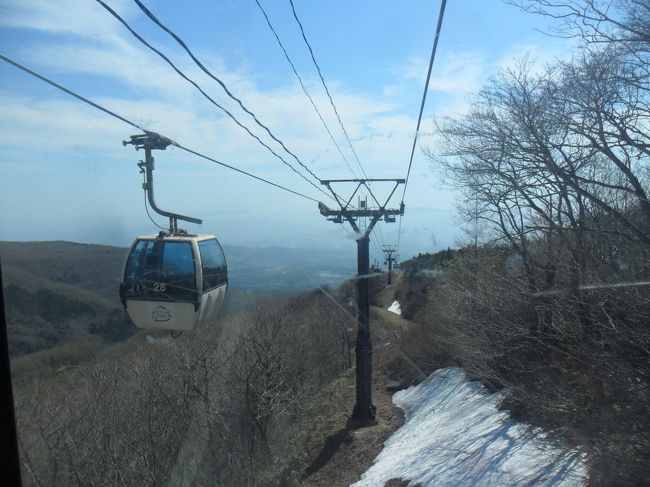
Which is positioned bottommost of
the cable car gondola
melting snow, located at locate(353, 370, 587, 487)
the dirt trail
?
the dirt trail

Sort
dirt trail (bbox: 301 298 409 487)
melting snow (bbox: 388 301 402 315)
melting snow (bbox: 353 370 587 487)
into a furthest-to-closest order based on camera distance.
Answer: melting snow (bbox: 388 301 402 315), dirt trail (bbox: 301 298 409 487), melting snow (bbox: 353 370 587 487)

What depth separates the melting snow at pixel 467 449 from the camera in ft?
29.9

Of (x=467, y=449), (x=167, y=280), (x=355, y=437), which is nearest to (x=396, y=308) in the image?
(x=355, y=437)

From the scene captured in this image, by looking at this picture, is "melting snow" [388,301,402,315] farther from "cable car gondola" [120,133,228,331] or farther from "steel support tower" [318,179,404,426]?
"cable car gondola" [120,133,228,331]

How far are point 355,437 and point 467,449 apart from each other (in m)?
7.55

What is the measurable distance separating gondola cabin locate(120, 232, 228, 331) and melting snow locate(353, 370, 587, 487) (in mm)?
5517

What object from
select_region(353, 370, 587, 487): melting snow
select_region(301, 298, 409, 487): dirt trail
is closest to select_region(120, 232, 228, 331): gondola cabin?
select_region(353, 370, 587, 487): melting snow

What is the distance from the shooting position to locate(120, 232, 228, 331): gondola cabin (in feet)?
30.0

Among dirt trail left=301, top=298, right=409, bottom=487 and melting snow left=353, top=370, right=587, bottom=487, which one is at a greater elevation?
melting snow left=353, top=370, right=587, bottom=487

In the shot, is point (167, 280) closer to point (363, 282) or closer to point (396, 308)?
point (363, 282)

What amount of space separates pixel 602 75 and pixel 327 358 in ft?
90.7

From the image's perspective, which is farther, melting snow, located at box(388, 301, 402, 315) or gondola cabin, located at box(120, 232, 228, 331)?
melting snow, located at box(388, 301, 402, 315)

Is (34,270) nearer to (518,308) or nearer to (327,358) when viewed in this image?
(327,358)

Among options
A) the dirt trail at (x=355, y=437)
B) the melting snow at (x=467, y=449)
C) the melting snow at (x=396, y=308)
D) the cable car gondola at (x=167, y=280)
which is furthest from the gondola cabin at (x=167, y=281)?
the melting snow at (x=396, y=308)
